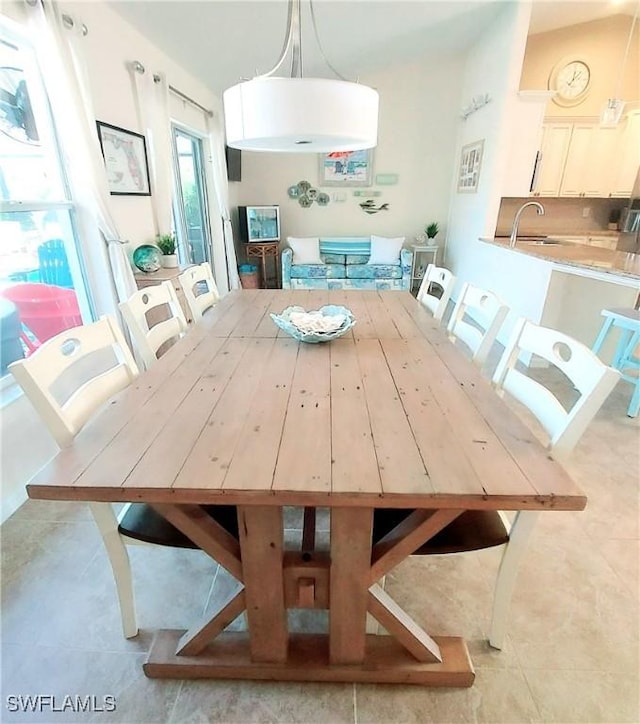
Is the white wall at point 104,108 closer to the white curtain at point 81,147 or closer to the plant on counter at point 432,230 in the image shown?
the white curtain at point 81,147

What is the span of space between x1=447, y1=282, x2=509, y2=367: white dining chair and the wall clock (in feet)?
14.8

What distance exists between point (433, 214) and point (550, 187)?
1488 millimetres

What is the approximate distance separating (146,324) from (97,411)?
0.68 metres

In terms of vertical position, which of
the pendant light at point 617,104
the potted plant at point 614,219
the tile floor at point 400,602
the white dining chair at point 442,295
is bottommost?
the tile floor at point 400,602

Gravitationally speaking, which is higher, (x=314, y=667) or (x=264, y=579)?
(x=264, y=579)

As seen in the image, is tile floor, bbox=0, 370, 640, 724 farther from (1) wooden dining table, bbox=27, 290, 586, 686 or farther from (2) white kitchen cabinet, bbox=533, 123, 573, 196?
(2) white kitchen cabinet, bbox=533, 123, 573, 196

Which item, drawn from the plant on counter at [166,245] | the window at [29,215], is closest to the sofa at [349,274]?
the plant on counter at [166,245]

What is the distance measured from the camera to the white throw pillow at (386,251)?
17.7ft

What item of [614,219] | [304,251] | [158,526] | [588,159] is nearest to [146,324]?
[158,526]

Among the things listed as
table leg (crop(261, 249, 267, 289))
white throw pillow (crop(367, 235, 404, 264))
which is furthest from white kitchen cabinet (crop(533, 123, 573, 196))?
table leg (crop(261, 249, 267, 289))

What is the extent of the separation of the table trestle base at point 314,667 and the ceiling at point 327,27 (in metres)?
3.38

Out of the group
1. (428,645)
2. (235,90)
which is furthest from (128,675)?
(235,90)

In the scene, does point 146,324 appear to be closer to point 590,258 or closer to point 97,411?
point 97,411

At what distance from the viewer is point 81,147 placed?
7.07ft
